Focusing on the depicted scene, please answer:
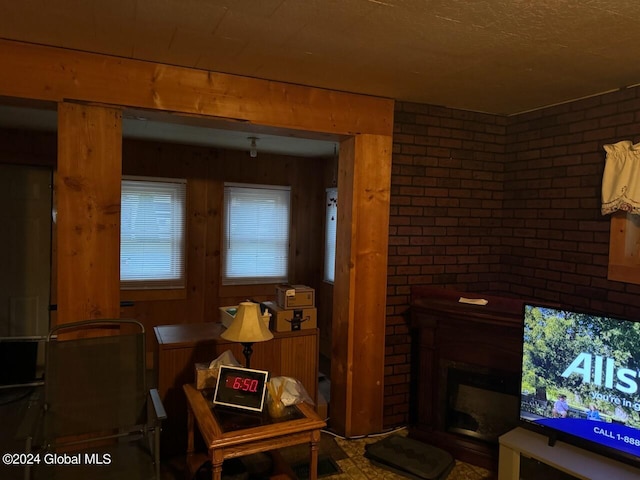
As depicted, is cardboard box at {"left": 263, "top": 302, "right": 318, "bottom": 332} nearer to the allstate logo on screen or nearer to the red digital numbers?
the red digital numbers

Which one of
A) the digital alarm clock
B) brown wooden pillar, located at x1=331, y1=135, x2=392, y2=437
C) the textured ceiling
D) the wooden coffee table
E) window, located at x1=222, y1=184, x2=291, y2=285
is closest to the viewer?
the textured ceiling

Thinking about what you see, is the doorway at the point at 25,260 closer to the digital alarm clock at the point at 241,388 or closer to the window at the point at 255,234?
the window at the point at 255,234

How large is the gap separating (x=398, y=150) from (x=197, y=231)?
8.99 feet

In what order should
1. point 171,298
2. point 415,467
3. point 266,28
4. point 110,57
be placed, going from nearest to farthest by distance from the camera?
point 266,28 → point 110,57 → point 415,467 → point 171,298

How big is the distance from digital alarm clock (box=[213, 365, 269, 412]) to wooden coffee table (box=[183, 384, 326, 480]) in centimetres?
5

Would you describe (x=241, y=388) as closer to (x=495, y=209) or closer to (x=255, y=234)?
(x=495, y=209)

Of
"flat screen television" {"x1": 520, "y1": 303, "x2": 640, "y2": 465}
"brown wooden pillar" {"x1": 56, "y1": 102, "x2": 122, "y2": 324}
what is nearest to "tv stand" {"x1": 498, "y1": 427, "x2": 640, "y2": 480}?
"flat screen television" {"x1": 520, "y1": 303, "x2": 640, "y2": 465}

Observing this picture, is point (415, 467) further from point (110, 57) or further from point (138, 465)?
point (110, 57)

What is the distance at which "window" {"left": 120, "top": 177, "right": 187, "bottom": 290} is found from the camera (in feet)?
15.6

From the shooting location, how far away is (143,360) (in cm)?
242

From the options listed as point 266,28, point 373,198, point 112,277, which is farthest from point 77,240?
point 373,198

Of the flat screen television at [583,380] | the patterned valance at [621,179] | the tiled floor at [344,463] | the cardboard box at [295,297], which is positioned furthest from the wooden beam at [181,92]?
the tiled floor at [344,463]

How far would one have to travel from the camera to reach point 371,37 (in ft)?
6.75

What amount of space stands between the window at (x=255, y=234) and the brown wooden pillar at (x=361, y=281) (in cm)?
228
